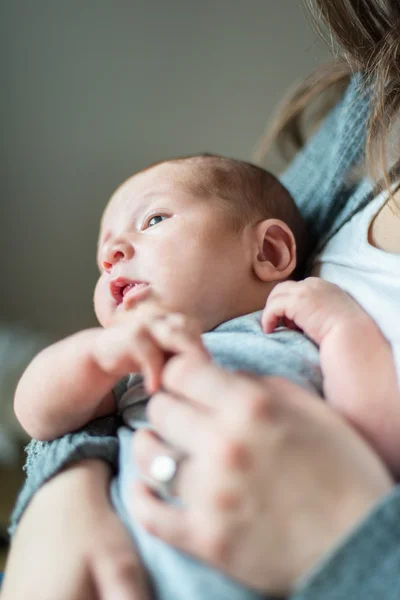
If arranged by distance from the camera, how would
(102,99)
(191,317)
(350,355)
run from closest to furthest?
(350,355)
(191,317)
(102,99)

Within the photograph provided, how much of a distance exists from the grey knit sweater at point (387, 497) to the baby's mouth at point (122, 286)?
0.46ft

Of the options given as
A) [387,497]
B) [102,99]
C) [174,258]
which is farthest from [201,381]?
[102,99]

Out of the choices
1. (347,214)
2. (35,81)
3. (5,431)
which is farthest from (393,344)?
(35,81)

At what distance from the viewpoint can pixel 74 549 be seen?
17.4 inches

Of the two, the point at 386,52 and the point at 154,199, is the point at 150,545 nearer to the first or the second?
the point at 154,199

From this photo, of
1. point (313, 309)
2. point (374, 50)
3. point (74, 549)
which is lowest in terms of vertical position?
point (74, 549)

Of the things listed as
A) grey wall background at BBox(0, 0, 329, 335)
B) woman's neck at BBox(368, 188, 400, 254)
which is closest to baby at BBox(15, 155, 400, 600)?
woman's neck at BBox(368, 188, 400, 254)

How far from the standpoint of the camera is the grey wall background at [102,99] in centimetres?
147

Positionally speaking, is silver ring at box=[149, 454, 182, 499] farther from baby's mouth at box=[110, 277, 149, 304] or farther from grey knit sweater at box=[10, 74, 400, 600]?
baby's mouth at box=[110, 277, 149, 304]

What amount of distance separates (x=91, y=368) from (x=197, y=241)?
213mm

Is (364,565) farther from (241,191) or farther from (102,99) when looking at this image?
(102,99)

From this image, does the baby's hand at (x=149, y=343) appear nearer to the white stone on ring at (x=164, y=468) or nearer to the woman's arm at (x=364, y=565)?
the white stone on ring at (x=164, y=468)

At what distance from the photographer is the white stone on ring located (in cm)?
41

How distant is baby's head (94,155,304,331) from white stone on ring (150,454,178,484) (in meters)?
0.23
